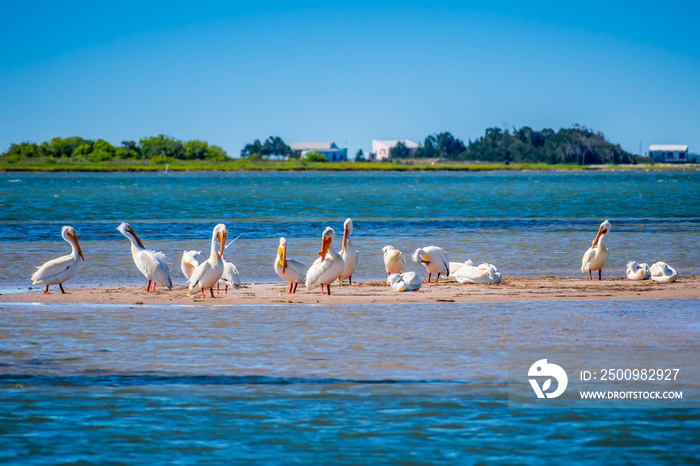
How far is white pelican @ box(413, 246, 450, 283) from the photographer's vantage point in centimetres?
1490

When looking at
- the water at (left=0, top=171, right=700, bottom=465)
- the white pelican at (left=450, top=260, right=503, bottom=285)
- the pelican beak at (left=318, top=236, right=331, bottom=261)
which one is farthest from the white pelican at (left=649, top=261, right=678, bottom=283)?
the pelican beak at (left=318, top=236, right=331, bottom=261)

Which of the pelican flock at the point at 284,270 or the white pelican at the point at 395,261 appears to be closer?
the pelican flock at the point at 284,270

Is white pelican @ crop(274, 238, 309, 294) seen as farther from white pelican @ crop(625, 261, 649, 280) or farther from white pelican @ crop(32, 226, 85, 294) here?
white pelican @ crop(625, 261, 649, 280)

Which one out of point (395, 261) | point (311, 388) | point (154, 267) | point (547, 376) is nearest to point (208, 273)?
point (154, 267)

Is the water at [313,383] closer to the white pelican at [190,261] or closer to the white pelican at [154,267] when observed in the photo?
the white pelican at [154,267]

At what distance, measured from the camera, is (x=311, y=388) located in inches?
304

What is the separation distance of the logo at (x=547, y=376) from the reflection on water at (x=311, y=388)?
0.32 m

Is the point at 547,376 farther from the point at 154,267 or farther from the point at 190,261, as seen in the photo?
the point at 190,261

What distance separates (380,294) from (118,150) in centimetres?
17650

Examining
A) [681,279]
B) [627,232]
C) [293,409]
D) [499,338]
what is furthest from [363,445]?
[627,232]

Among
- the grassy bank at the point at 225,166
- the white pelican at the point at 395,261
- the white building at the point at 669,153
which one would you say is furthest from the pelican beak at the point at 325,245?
the white building at the point at 669,153

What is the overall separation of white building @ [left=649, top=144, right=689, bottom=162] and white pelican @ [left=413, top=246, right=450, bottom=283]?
18921cm

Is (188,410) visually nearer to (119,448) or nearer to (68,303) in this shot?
(119,448)

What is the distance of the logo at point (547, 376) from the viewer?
7625 millimetres
